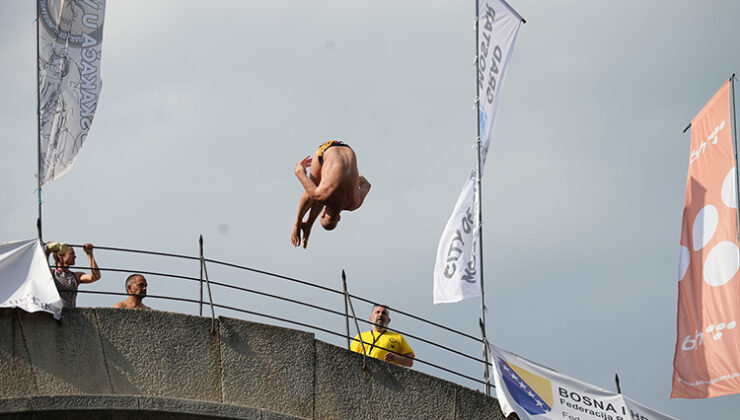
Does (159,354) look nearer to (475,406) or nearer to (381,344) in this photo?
(381,344)

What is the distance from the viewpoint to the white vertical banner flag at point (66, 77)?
16953 mm

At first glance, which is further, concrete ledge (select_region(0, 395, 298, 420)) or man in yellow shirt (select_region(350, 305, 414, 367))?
man in yellow shirt (select_region(350, 305, 414, 367))

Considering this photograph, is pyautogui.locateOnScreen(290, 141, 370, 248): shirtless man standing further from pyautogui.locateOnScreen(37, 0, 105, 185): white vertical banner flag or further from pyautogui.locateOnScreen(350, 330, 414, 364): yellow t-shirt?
pyautogui.locateOnScreen(37, 0, 105, 185): white vertical banner flag

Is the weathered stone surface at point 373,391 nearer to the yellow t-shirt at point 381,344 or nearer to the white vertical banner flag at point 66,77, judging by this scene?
the yellow t-shirt at point 381,344

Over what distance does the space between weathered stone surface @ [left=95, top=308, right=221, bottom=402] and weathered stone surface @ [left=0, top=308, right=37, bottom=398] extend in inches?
32.8

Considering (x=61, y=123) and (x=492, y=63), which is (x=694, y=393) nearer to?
(x=492, y=63)

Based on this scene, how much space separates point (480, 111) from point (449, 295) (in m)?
3.33

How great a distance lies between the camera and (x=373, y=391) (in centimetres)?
1555

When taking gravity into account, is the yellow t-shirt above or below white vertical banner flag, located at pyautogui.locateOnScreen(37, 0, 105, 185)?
below

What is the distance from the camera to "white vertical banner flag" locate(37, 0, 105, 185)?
16953 mm

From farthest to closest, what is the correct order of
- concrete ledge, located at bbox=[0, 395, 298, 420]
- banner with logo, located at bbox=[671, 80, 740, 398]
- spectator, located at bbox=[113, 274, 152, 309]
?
banner with logo, located at bbox=[671, 80, 740, 398] → spectator, located at bbox=[113, 274, 152, 309] → concrete ledge, located at bbox=[0, 395, 298, 420]

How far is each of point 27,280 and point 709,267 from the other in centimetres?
942

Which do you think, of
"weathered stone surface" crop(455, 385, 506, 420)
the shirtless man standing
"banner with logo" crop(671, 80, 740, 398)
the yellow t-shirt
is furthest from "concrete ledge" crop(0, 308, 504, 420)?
"banner with logo" crop(671, 80, 740, 398)

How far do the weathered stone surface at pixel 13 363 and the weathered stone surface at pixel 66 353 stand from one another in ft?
0.20
